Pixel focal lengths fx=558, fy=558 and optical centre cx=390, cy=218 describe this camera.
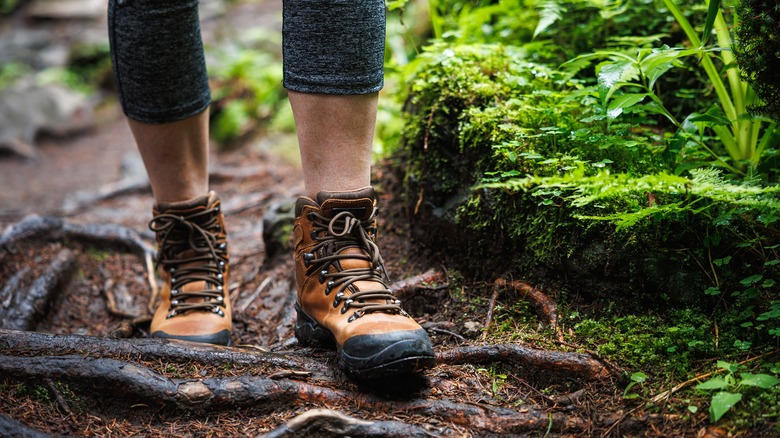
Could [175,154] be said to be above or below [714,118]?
below

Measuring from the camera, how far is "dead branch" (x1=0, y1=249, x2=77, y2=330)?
291 cm

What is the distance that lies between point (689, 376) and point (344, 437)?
1096 mm

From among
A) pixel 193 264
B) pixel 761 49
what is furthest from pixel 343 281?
pixel 761 49

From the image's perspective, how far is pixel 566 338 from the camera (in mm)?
2041

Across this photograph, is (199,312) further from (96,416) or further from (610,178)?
(610,178)

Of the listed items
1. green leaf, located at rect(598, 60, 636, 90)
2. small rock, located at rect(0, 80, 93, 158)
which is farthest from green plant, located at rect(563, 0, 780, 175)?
small rock, located at rect(0, 80, 93, 158)

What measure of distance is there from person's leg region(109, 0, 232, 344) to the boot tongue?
799 mm

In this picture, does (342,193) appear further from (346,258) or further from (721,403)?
(721,403)

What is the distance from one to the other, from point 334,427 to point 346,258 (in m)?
0.65

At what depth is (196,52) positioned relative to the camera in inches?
101

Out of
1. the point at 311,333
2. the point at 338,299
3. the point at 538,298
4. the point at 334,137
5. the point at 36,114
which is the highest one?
the point at 334,137

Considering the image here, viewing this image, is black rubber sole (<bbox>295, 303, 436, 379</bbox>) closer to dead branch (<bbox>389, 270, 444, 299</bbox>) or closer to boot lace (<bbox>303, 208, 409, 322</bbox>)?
boot lace (<bbox>303, 208, 409, 322</bbox>)

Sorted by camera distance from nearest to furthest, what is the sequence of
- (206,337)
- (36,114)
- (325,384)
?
(325,384), (206,337), (36,114)

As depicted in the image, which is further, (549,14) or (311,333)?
(549,14)
